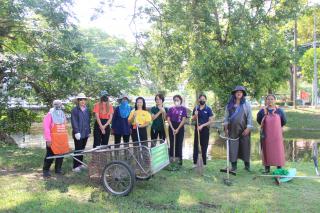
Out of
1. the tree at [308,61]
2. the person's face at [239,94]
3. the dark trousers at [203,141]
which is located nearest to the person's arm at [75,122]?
the dark trousers at [203,141]

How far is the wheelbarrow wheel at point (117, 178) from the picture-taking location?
19.5 ft

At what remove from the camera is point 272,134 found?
757cm

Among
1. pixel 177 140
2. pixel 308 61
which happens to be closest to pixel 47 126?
pixel 177 140

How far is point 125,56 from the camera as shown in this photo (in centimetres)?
1158

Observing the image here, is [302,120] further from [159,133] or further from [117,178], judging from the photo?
[117,178]

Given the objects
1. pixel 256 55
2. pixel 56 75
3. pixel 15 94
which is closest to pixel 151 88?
pixel 56 75

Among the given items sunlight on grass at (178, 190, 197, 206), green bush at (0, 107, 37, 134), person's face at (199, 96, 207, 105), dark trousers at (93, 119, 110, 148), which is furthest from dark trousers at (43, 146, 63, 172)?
green bush at (0, 107, 37, 134)

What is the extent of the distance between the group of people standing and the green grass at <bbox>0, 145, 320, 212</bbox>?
54 cm

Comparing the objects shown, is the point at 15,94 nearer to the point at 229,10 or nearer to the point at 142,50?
the point at 142,50

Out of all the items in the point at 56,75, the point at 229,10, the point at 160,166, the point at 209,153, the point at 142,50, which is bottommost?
the point at 209,153

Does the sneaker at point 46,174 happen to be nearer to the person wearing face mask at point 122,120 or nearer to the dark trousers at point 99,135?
the dark trousers at point 99,135

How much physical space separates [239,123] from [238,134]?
234mm

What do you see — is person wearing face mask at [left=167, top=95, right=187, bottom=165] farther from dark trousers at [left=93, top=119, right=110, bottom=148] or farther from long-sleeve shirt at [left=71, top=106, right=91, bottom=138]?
long-sleeve shirt at [left=71, top=106, right=91, bottom=138]

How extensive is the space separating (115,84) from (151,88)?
58.6 inches
